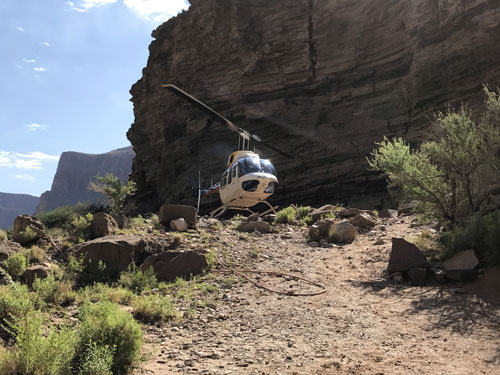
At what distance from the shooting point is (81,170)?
190 meters

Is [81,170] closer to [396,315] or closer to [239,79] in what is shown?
[239,79]

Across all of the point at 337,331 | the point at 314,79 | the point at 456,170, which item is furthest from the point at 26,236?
the point at 314,79

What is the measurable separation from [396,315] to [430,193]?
533cm

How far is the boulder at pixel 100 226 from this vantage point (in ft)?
34.7

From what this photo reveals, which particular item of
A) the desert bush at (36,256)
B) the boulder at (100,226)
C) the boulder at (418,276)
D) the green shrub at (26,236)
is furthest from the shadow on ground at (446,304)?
the green shrub at (26,236)

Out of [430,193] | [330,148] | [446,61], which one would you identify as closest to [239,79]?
[330,148]

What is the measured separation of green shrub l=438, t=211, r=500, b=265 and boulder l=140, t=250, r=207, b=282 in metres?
5.62

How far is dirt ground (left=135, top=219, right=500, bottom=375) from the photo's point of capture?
4.53m

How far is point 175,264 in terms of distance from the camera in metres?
9.01

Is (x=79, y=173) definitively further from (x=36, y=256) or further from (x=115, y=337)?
(x=115, y=337)

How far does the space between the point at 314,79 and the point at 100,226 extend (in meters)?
28.5

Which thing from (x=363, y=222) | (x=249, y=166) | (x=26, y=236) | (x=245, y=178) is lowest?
(x=26, y=236)

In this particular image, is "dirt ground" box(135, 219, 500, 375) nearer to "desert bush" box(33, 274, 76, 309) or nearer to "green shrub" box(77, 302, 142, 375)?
"green shrub" box(77, 302, 142, 375)

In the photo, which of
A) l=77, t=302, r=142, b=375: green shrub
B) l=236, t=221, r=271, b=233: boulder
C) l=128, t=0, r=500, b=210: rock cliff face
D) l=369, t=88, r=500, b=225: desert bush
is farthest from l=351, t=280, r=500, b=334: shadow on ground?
l=128, t=0, r=500, b=210: rock cliff face
